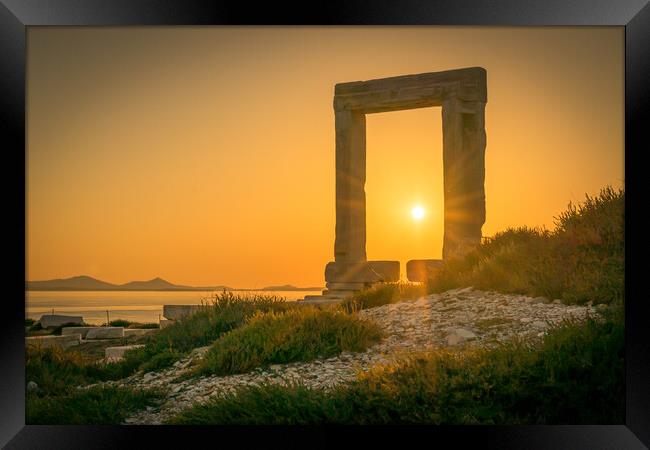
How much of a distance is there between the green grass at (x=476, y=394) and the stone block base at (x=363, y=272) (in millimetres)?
8115

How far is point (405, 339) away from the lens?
9.18 metres

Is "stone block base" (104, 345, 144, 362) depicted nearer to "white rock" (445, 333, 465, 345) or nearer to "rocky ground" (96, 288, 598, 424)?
"rocky ground" (96, 288, 598, 424)

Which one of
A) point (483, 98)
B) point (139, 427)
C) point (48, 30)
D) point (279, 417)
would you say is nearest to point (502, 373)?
point (279, 417)

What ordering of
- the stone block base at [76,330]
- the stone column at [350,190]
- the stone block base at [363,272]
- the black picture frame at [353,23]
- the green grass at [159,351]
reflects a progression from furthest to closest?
the stone column at [350,190], the stone block base at [363,272], the stone block base at [76,330], the green grass at [159,351], the black picture frame at [353,23]

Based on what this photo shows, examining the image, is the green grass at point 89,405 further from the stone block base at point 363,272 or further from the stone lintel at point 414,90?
the stone lintel at point 414,90

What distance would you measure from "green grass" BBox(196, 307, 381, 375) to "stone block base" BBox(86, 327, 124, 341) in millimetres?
5046

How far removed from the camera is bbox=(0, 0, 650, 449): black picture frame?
20.2 ft

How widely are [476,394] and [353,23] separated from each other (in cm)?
308

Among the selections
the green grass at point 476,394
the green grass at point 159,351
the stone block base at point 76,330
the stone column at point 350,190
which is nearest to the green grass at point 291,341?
the green grass at point 159,351

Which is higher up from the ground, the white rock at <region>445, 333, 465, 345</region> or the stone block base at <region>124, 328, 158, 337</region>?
the white rock at <region>445, 333, 465, 345</region>

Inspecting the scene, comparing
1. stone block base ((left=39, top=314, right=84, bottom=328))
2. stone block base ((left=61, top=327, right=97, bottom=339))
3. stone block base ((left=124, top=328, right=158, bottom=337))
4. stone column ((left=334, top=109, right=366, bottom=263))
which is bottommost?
stone block base ((left=124, top=328, right=158, bottom=337))

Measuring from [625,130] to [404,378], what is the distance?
268cm

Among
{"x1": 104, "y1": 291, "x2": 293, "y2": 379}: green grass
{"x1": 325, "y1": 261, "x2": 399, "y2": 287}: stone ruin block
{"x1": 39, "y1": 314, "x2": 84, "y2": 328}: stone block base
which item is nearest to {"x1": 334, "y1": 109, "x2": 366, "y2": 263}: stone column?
{"x1": 325, "y1": 261, "x2": 399, "y2": 287}: stone ruin block

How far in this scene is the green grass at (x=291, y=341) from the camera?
8.84 meters
